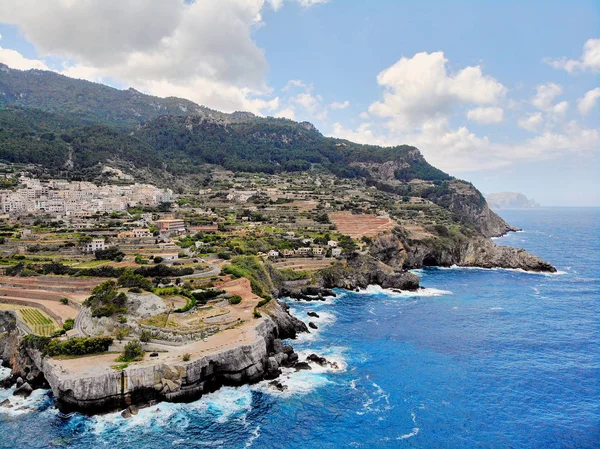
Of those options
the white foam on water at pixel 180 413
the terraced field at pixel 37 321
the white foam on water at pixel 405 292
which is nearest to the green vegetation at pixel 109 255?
the terraced field at pixel 37 321

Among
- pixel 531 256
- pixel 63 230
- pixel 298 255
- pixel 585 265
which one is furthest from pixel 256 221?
pixel 585 265

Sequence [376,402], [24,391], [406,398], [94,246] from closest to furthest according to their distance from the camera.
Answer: [24,391], [376,402], [406,398], [94,246]

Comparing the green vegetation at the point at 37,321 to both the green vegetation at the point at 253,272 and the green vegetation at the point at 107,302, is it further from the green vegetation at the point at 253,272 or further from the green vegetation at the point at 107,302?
the green vegetation at the point at 253,272

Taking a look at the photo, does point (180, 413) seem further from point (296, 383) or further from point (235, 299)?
point (235, 299)

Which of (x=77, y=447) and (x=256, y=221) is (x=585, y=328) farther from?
(x=256, y=221)

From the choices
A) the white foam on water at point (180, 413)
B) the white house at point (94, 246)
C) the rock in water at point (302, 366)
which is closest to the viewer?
the white foam on water at point (180, 413)

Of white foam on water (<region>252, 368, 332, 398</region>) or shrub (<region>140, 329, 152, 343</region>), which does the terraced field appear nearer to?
shrub (<region>140, 329, 152, 343</region>)

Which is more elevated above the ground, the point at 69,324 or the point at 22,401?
the point at 69,324

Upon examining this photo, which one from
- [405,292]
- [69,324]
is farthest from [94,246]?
[405,292]
